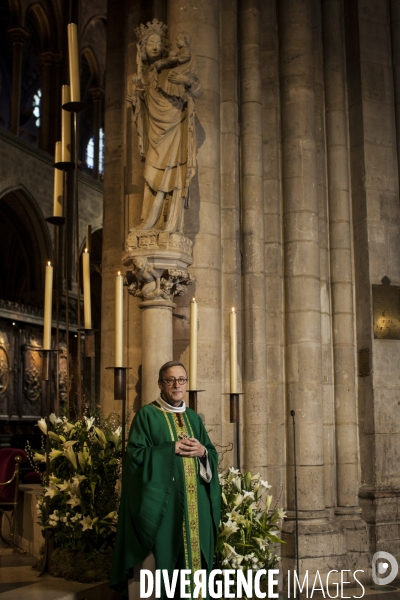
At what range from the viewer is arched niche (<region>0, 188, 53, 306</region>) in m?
20.7

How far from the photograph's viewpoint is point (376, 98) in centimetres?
852

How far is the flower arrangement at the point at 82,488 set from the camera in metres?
5.18

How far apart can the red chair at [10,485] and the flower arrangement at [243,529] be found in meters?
2.89

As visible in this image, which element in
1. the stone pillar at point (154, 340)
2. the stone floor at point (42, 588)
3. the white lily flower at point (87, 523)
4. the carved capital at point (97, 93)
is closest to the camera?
the stone floor at point (42, 588)

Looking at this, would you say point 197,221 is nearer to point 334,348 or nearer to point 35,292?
point 334,348

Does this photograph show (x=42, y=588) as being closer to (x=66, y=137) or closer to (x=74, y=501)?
(x=74, y=501)

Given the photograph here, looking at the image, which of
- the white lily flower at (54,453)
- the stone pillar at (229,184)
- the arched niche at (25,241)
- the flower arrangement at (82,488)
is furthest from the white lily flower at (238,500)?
the arched niche at (25,241)

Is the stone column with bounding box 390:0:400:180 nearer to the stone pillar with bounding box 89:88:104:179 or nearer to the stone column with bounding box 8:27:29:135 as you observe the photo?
the stone column with bounding box 8:27:29:135

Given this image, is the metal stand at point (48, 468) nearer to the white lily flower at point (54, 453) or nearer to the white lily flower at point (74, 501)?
the white lily flower at point (54, 453)

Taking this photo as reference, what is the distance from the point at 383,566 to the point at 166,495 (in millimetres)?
3932

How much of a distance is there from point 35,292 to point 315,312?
14385mm

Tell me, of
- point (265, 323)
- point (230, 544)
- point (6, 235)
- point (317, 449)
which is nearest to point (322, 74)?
point (265, 323)

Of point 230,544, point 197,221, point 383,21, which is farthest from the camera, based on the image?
point 383,21

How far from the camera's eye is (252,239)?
7539 millimetres
